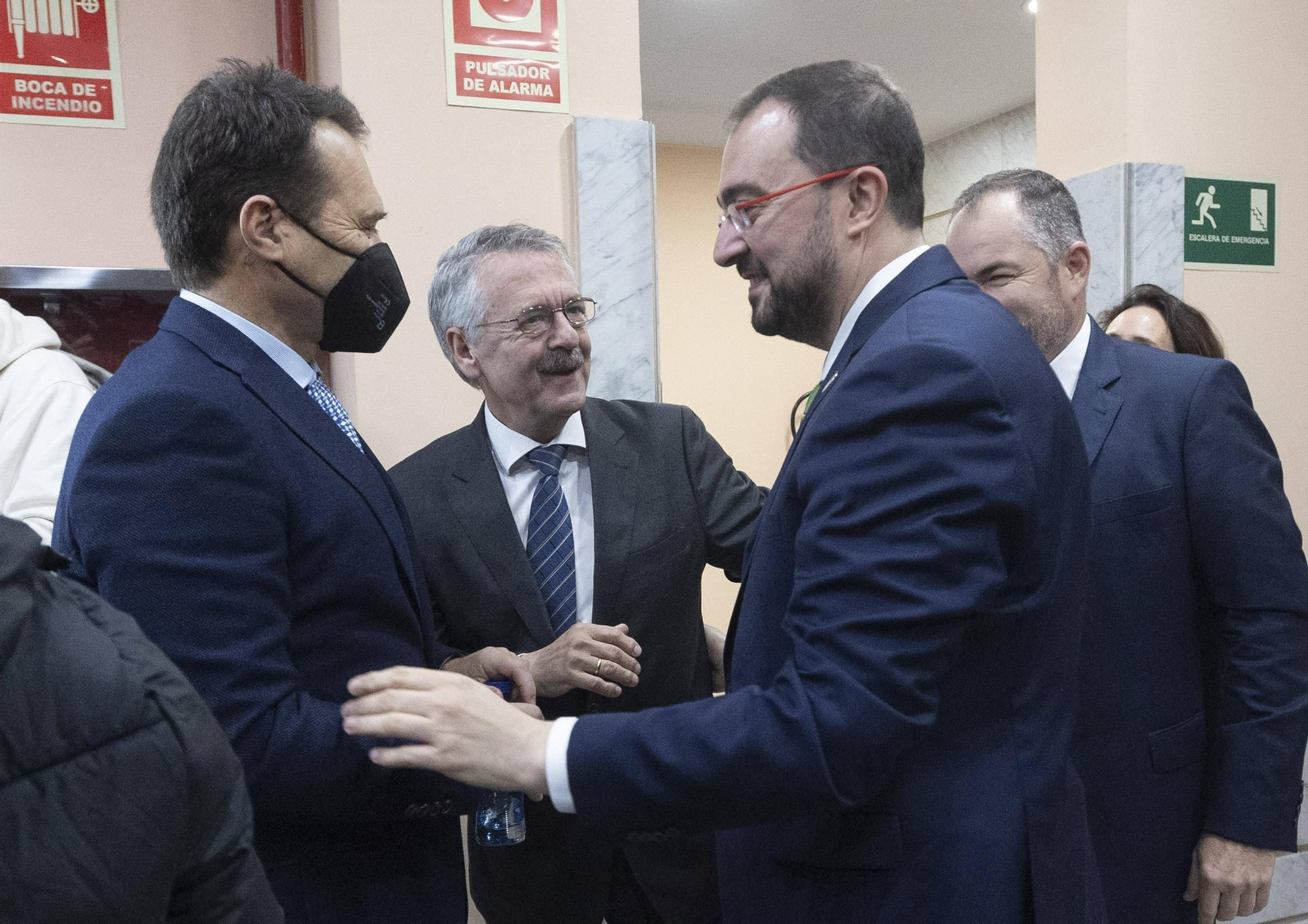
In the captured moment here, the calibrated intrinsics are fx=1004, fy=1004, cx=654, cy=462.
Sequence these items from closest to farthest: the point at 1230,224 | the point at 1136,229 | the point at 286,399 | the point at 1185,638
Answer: the point at 286,399 < the point at 1185,638 < the point at 1136,229 < the point at 1230,224

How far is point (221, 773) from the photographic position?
81 cm

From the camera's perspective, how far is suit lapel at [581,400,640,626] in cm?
200

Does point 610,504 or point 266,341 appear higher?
point 266,341

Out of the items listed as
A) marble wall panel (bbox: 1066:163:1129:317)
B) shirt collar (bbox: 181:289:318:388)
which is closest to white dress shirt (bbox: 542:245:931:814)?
shirt collar (bbox: 181:289:318:388)

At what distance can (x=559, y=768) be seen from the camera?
3.71 feet

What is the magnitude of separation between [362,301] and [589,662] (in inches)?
27.3

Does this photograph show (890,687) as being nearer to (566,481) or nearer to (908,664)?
(908,664)

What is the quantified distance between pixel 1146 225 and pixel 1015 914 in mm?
2707

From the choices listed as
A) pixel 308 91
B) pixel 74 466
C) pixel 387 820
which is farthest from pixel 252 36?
pixel 387 820

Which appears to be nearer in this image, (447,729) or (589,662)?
(447,729)

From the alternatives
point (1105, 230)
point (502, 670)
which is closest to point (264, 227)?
point (502, 670)

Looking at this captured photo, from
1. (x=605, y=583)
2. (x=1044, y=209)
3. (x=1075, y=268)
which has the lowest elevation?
(x=605, y=583)

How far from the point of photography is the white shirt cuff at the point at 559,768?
3.69 ft

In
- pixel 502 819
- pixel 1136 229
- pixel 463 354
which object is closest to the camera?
pixel 502 819
